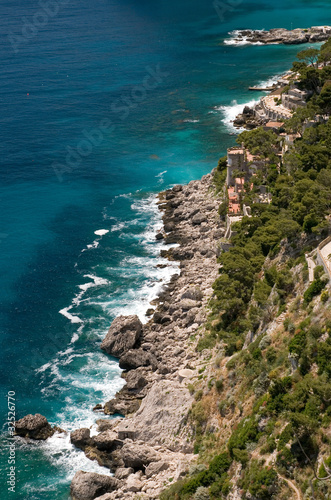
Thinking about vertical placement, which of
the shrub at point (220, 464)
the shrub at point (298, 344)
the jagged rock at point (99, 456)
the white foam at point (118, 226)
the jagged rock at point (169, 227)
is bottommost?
the jagged rock at point (99, 456)

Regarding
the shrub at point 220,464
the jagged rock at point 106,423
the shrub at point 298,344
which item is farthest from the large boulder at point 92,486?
the shrub at point 298,344

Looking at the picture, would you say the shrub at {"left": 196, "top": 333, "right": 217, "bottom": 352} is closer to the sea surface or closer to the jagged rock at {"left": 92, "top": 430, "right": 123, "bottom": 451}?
the sea surface

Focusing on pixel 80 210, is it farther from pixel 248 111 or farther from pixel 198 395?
pixel 198 395

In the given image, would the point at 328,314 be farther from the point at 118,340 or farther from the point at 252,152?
the point at 252,152

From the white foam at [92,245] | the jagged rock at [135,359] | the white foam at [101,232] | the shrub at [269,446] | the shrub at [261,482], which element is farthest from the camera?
the white foam at [101,232]

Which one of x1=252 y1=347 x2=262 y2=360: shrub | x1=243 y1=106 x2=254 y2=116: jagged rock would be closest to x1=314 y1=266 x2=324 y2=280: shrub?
x1=252 y1=347 x2=262 y2=360: shrub

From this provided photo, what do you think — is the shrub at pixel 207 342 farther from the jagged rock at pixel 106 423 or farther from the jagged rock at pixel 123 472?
the jagged rock at pixel 123 472

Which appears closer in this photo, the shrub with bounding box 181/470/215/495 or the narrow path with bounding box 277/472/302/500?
the narrow path with bounding box 277/472/302/500
